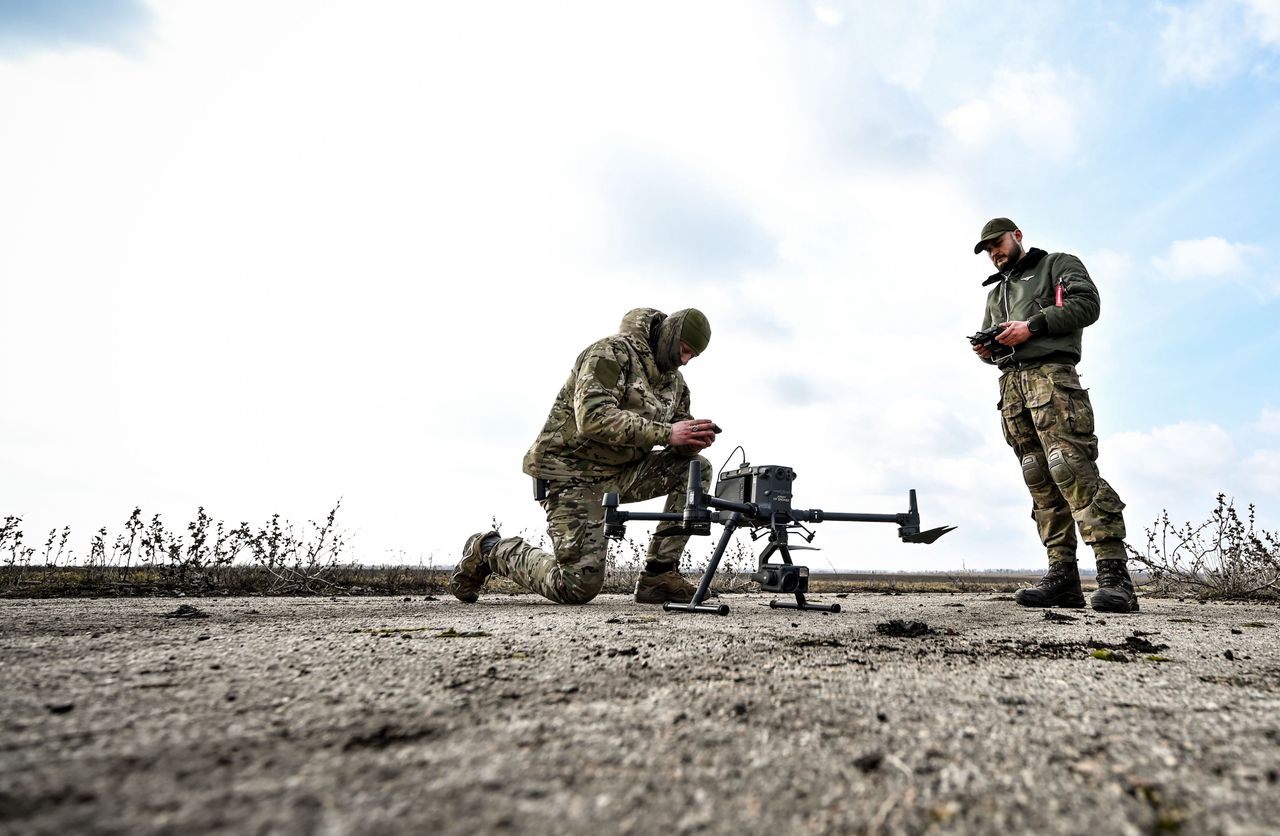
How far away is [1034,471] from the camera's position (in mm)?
4770

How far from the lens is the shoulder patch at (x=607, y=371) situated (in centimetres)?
454

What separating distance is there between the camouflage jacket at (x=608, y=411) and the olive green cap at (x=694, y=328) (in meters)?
0.32

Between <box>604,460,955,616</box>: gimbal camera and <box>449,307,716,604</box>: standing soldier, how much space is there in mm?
453

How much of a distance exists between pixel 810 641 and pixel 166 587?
604 centimetres

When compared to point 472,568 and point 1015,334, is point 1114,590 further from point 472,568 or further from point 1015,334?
point 472,568

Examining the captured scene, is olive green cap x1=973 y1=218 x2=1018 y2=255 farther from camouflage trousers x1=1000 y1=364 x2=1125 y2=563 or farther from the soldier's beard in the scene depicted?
camouflage trousers x1=1000 y1=364 x2=1125 y2=563

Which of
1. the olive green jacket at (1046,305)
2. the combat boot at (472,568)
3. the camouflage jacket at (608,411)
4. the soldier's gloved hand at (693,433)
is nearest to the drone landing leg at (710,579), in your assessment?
the soldier's gloved hand at (693,433)

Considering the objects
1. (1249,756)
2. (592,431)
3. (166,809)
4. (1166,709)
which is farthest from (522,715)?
(592,431)

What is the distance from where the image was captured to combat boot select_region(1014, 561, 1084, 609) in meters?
4.54

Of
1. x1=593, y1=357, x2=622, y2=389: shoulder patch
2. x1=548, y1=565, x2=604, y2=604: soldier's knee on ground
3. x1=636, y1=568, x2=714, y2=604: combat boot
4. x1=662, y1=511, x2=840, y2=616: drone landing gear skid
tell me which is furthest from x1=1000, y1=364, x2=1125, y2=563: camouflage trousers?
x1=548, y1=565, x2=604, y2=604: soldier's knee on ground

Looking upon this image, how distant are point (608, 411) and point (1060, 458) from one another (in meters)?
2.98

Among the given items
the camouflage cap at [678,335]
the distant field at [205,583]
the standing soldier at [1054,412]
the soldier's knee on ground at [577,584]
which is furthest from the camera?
the distant field at [205,583]

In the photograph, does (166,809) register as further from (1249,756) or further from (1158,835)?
(1249,756)

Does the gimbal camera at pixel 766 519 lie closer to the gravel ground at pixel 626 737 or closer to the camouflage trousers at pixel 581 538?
the camouflage trousers at pixel 581 538
